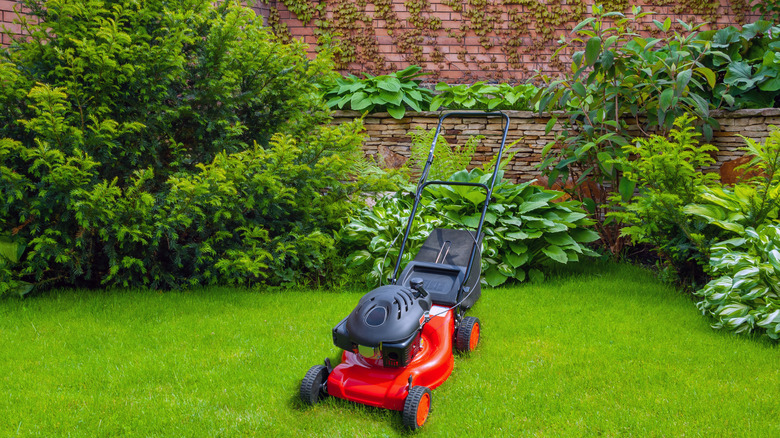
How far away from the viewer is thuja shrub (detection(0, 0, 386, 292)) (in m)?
3.82

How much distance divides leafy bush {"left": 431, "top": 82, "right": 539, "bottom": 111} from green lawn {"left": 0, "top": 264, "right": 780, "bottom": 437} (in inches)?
110

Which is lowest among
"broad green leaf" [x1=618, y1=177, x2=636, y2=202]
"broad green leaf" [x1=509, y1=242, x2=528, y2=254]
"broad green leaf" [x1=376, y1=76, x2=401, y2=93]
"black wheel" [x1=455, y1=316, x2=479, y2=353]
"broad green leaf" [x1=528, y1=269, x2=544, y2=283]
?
"broad green leaf" [x1=528, y1=269, x2=544, y2=283]

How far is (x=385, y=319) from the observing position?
2416 millimetres

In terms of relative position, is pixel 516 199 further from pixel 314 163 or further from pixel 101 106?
pixel 101 106

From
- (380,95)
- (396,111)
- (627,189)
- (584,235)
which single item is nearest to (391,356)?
(584,235)

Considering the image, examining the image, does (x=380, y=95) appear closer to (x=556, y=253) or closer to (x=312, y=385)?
(x=556, y=253)

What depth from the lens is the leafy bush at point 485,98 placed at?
6.34 metres

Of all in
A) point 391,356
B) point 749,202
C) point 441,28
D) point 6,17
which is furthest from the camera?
point 441,28

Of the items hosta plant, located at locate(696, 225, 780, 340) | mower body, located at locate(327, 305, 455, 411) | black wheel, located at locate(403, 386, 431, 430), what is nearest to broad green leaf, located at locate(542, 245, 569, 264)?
hosta plant, located at locate(696, 225, 780, 340)

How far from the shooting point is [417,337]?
104 inches

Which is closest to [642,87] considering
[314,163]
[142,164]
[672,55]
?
[672,55]

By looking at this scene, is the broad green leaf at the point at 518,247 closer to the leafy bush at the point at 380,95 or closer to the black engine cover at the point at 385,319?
the leafy bush at the point at 380,95

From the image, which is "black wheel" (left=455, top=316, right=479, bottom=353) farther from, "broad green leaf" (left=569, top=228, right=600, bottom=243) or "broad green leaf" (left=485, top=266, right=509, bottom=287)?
"broad green leaf" (left=569, top=228, right=600, bottom=243)

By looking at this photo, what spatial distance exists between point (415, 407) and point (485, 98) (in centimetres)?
481
